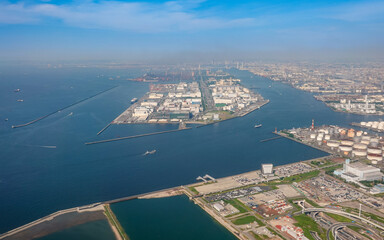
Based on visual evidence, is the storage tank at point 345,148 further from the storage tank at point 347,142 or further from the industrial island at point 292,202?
the industrial island at point 292,202

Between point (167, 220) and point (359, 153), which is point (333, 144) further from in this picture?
point (167, 220)

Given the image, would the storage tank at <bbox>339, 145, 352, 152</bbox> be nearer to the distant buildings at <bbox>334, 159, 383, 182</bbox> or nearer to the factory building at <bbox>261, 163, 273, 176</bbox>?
the distant buildings at <bbox>334, 159, 383, 182</bbox>

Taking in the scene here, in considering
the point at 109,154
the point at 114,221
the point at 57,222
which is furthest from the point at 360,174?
the point at 57,222

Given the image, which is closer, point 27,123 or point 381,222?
point 381,222

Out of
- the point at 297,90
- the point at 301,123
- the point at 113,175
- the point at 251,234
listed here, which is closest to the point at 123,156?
the point at 113,175

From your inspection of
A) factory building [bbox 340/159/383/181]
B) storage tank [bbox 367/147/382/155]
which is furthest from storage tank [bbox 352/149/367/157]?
factory building [bbox 340/159/383/181]

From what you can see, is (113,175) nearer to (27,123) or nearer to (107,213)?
(107,213)

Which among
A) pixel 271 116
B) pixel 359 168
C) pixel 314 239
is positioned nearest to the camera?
pixel 314 239
